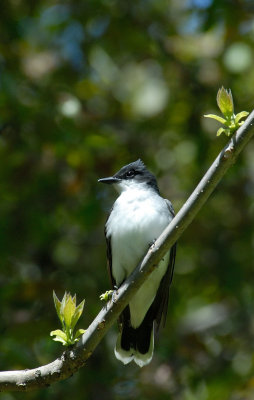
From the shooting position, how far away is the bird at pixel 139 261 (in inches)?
178

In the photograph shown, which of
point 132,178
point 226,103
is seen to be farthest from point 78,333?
point 132,178

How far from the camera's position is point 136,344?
4711 millimetres

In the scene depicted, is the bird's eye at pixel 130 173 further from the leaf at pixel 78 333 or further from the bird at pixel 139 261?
the leaf at pixel 78 333

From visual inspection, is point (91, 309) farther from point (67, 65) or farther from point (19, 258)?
point (67, 65)

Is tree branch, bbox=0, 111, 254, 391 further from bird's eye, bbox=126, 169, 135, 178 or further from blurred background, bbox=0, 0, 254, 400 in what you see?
blurred background, bbox=0, 0, 254, 400

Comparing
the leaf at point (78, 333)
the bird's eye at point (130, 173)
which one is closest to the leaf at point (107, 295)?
the leaf at point (78, 333)

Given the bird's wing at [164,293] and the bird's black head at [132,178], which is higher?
the bird's black head at [132,178]

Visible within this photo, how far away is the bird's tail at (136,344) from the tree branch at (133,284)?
4.84 ft

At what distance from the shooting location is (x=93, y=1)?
658cm

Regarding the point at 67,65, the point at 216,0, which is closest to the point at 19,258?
the point at 67,65

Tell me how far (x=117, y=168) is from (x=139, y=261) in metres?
2.21

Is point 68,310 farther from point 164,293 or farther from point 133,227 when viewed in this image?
point 164,293

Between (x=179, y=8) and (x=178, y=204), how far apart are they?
255 centimetres

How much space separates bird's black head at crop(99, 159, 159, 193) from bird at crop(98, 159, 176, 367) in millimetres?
190
